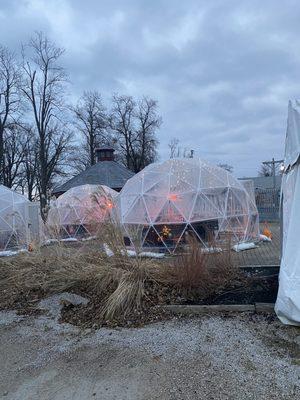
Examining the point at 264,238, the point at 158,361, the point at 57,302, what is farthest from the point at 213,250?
the point at 264,238

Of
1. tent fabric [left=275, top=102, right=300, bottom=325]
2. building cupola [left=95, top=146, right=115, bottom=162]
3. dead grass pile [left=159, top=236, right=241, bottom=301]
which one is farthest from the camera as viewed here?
building cupola [left=95, top=146, right=115, bottom=162]

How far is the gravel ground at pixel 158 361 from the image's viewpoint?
11.4 feet

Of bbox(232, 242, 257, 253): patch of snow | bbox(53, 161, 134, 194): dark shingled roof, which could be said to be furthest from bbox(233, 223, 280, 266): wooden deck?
bbox(53, 161, 134, 194): dark shingled roof

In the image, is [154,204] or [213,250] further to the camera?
[154,204]

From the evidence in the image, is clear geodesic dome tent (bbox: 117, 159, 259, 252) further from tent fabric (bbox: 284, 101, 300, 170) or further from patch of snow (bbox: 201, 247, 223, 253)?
tent fabric (bbox: 284, 101, 300, 170)

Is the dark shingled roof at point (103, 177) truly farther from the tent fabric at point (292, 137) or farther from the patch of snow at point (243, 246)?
the tent fabric at point (292, 137)

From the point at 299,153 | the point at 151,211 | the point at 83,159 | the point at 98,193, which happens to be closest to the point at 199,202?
the point at 151,211

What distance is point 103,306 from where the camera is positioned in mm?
5609

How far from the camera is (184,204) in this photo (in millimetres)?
12438

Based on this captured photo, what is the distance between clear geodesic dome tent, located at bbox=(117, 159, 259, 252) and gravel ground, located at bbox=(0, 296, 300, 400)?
21.7ft

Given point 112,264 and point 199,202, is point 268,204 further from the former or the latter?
point 112,264

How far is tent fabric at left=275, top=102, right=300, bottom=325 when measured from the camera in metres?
4.77

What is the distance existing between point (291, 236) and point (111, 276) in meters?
2.95

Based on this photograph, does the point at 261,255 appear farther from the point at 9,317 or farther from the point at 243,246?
the point at 9,317
